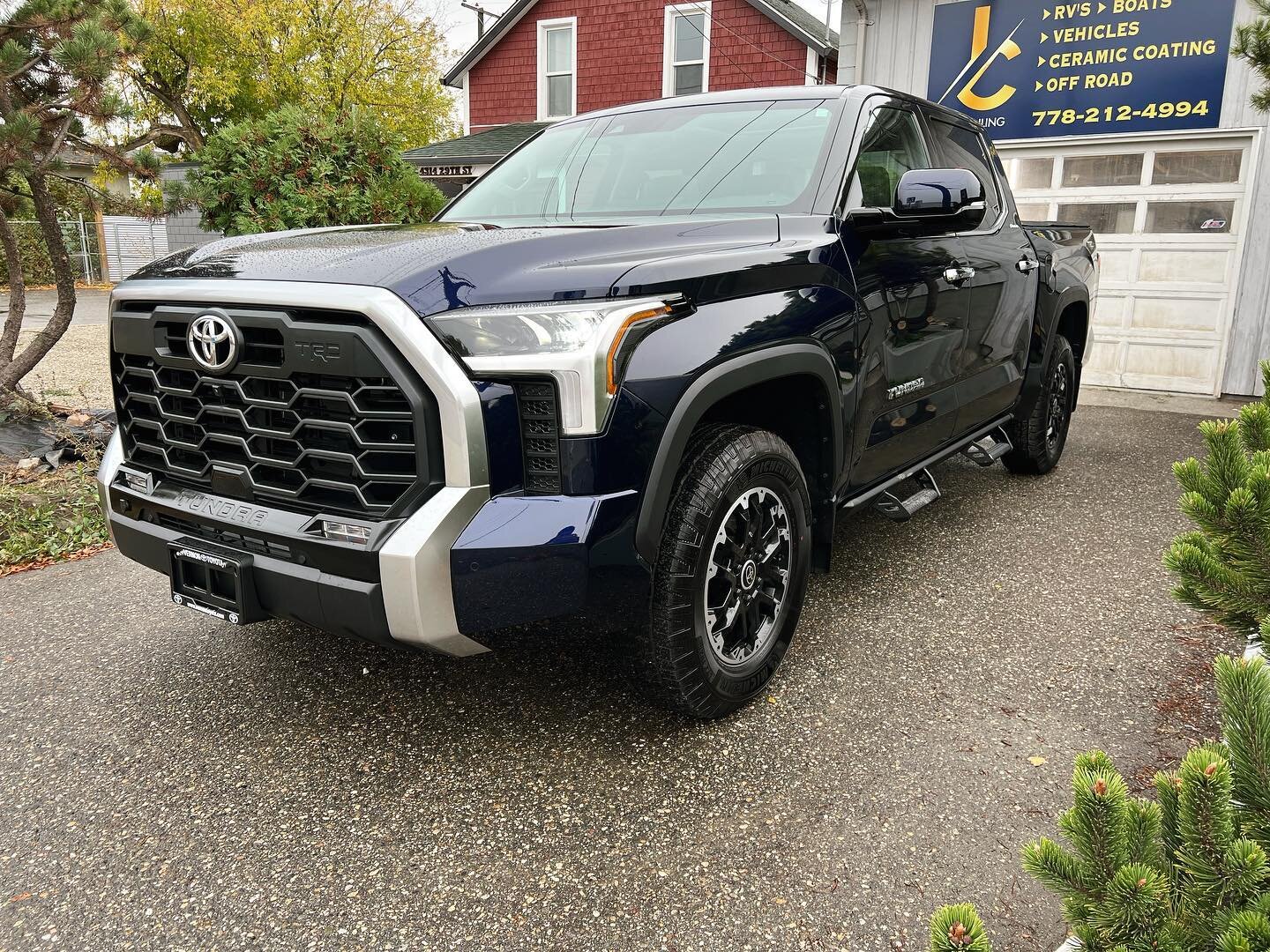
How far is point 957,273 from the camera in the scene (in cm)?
390

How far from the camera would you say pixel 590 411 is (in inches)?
88.3

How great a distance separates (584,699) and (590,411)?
3.99ft

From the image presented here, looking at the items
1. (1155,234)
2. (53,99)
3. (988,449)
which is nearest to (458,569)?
(988,449)

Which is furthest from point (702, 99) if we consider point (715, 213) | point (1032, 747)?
point (1032, 747)

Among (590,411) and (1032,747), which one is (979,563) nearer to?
(1032,747)

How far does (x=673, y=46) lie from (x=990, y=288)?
13045 millimetres

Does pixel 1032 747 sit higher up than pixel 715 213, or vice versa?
pixel 715 213

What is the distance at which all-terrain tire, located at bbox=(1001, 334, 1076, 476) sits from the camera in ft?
18.1

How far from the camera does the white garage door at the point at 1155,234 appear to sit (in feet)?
28.5

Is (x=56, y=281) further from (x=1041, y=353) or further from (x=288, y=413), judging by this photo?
(x=1041, y=353)

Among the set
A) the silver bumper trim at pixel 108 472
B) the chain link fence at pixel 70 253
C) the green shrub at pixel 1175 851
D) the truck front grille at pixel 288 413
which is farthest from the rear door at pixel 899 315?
the chain link fence at pixel 70 253

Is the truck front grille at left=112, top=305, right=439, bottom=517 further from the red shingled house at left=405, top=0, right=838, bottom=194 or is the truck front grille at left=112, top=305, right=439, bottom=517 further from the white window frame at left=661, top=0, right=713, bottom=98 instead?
the white window frame at left=661, top=0, right=713, bottom=98

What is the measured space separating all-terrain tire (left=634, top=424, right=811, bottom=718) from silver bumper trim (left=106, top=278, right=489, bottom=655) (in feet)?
1.87

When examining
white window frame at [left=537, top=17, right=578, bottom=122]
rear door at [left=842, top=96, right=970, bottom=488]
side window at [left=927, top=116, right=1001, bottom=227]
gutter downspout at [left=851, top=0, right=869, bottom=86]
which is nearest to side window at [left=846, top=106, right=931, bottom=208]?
rear door at [left=842, top=96, right=970, bottom=488]
